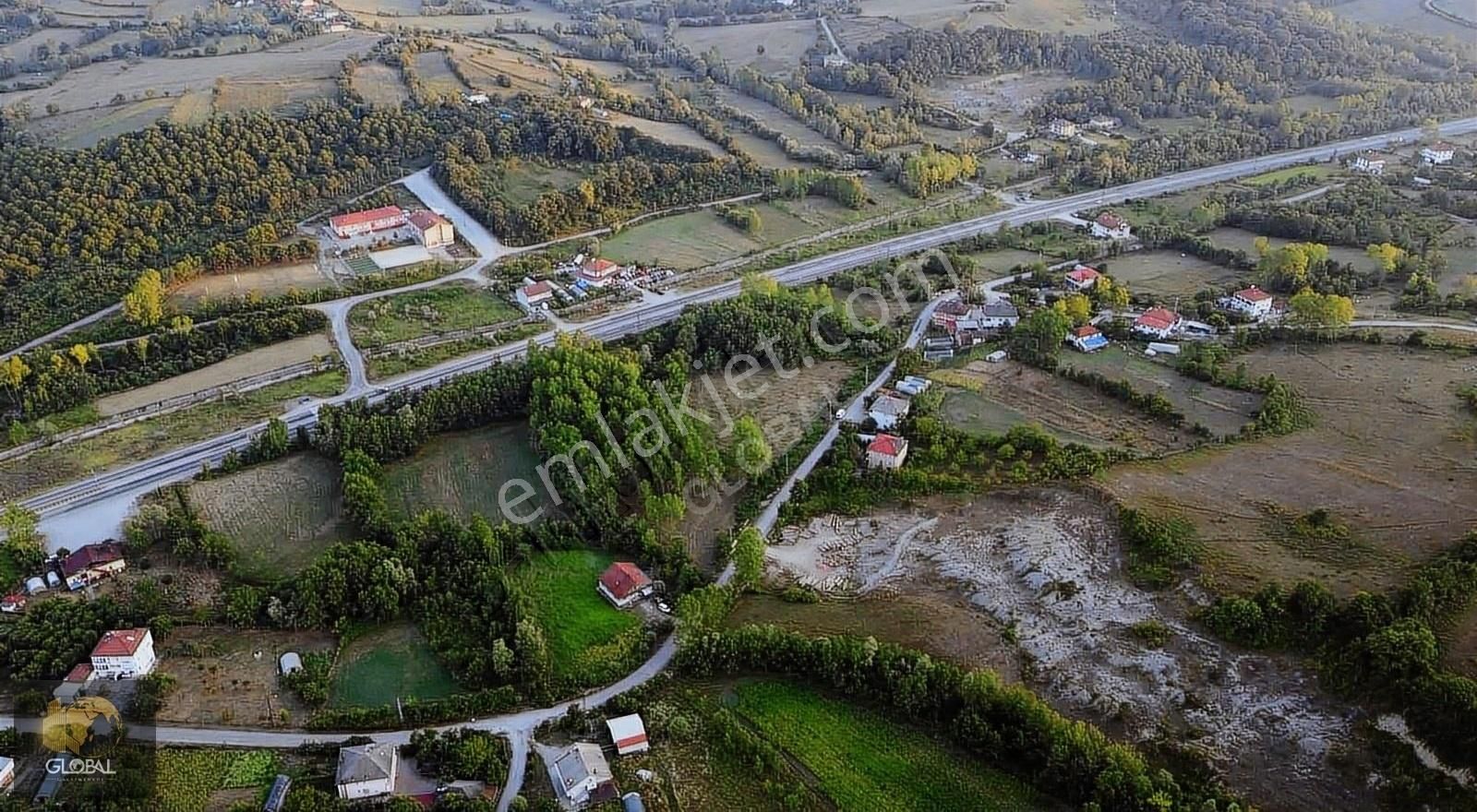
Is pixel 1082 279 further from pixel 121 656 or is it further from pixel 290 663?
pixel 121 656

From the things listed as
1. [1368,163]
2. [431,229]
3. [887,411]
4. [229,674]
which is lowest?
[1368,163]

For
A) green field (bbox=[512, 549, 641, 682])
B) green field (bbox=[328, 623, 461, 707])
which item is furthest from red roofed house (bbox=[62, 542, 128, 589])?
green field (bbox=[512, 549, 641, 682])

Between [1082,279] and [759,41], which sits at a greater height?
[759,41]

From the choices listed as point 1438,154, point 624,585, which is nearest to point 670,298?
point 624,585

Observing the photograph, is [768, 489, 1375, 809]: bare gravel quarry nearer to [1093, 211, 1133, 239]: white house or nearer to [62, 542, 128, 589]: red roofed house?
[62, 542, 128, 589]: red roofed house

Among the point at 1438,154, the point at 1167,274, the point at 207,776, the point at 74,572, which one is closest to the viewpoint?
the point at 207,776

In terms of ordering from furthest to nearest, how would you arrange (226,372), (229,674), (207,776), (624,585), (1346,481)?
(226,372) → (1346,481) → (624,585) → (229,674) → (207,776)
